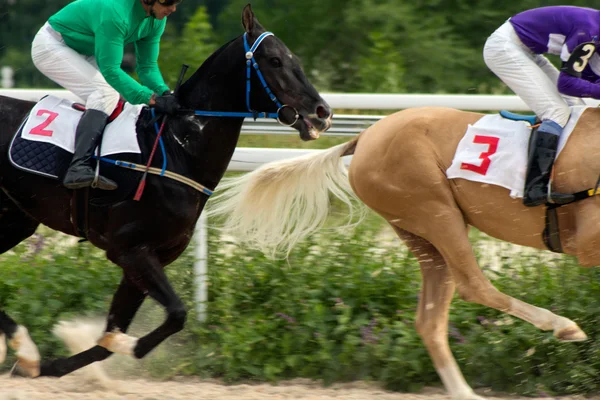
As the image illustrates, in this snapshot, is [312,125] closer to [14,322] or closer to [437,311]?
[437,311]

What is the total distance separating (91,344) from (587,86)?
2.93 metres

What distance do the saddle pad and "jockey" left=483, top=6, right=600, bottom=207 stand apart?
193 cm

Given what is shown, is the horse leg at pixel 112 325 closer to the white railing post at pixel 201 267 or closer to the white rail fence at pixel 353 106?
the white railing post at pixel 201 267

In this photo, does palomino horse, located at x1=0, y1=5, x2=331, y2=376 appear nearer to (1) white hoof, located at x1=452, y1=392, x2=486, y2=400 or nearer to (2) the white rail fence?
(2) the white rail fence

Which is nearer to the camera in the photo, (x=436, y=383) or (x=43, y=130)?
(x=43, y=130)

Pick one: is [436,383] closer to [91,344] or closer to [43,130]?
[91,344]

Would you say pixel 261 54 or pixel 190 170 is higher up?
pixel 261 54

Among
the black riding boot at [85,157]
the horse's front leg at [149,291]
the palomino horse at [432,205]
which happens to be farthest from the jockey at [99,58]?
the palomino horse at [432,205]

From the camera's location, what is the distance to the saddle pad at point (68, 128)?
480cm

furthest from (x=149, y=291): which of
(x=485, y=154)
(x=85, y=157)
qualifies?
(x=485, y=154)

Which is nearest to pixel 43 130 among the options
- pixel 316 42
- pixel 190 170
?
pixel 190 170

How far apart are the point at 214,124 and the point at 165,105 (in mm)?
267

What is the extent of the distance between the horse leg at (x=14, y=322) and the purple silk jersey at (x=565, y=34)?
287 centimetres

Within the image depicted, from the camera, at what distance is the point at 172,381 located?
528cm
